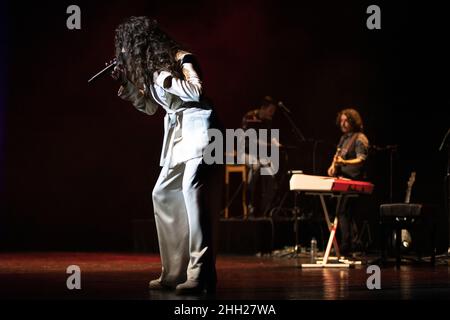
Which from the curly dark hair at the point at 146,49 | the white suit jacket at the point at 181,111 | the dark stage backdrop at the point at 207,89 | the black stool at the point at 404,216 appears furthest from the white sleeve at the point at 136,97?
the dark stage backdrop at the point at 207,89

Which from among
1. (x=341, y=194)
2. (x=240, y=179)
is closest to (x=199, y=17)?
(x=240, y=179)

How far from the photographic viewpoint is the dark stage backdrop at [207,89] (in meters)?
8.51

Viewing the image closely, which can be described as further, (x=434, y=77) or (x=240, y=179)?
(x=240, y=179)

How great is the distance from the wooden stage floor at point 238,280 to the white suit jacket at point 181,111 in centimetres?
78

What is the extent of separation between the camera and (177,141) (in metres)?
4.00

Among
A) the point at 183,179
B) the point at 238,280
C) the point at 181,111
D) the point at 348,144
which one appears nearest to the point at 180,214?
the point at 183,179

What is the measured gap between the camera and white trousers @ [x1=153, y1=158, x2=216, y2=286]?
3.83m

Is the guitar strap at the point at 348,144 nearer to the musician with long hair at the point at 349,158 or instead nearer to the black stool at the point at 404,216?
the musician with long hair at the point at 349,158

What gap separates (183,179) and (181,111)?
38 centimetres

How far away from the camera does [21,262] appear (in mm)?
6531

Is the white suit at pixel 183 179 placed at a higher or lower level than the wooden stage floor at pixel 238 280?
higher

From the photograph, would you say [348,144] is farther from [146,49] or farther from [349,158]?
[146,49]

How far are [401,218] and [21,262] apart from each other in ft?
11.4
